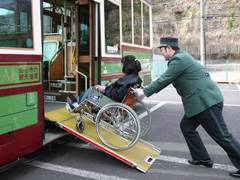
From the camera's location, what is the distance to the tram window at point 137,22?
6.81 m

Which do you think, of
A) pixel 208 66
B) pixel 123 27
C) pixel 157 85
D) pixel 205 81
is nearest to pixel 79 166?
pixel 157 85

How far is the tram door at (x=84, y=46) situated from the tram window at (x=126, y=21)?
1295 millimetres

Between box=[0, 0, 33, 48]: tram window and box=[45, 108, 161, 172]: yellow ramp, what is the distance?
1403 mm

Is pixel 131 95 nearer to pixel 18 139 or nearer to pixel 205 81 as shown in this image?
pixel 205 81

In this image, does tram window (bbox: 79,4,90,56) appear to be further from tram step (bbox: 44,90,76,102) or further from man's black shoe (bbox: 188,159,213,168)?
man's black shoe (bbox: 188,159,213,168)

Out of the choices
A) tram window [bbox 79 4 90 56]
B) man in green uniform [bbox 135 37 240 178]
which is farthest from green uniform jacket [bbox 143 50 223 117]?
tram window [bbox 79 4 90 56]

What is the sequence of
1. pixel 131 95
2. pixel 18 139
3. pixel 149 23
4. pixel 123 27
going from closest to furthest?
pixel 18 139 < pixel 131 95 < pixel 123 27 < pixel 149 23

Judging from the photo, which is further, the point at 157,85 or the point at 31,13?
the point at 157,85

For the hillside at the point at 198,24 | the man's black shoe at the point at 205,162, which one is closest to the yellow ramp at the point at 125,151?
the man's black shoe at the point at 205,162

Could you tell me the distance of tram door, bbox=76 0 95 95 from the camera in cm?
489

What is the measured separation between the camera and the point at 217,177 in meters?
3.34

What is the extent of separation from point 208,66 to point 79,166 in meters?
17.0

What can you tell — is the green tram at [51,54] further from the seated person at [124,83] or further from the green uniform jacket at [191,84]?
the green uniform jacket at [191,84]

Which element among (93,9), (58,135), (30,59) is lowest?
(58,135)
